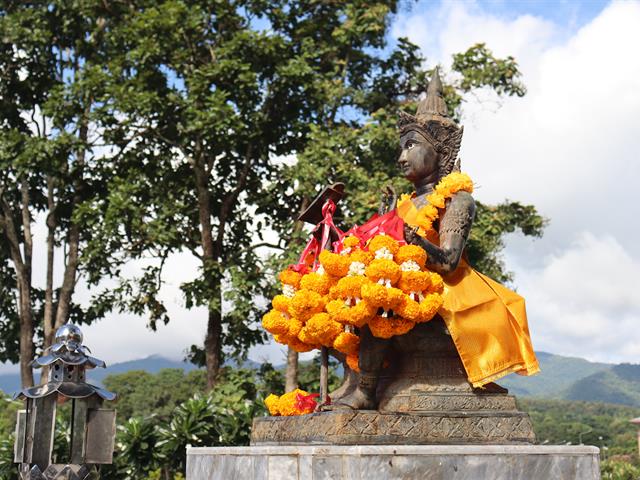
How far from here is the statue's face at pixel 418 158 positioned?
20.7ft

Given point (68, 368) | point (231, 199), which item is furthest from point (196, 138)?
point (68, 368)

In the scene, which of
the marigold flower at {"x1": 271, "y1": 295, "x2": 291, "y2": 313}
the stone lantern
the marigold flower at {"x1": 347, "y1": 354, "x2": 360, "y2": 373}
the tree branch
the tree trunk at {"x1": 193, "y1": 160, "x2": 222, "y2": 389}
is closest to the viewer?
the marigold flower at {"x1": 347, "y1": 354, "x2": 360, "y2": 373}

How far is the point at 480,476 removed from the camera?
16.9 feet

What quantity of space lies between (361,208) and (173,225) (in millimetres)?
3960

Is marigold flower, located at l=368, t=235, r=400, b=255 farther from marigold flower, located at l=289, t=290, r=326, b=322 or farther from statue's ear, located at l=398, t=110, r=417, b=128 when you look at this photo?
statue's ear, located at l=398, t=110, r=417, b=128

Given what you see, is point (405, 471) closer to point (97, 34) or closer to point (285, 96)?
point (285, 96)

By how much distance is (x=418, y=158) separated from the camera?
20.7 feet

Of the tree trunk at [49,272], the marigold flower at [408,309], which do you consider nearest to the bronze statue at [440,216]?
the marigold flower at [408,309]

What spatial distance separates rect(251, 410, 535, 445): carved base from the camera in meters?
5.30

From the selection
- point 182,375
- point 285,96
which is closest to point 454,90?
point 285,96

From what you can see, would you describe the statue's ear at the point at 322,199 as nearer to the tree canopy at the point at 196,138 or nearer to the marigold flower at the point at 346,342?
the marigold flower at the point at 346,342

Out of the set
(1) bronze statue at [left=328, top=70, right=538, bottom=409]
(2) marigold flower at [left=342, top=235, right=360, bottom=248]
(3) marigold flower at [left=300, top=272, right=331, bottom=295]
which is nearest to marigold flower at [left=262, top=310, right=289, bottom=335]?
(3) marigold flower at [left=300, top=272, right=331, bottom=295]

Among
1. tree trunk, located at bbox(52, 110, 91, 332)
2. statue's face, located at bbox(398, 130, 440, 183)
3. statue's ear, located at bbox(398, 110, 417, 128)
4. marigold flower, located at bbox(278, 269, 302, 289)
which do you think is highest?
tree trunk, located at bbox(52, 110, 91, 332)

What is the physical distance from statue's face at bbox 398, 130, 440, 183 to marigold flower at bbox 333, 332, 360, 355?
54.3 inches
